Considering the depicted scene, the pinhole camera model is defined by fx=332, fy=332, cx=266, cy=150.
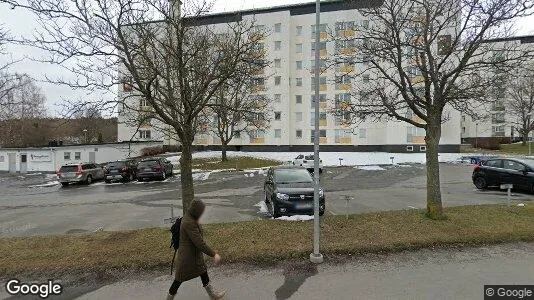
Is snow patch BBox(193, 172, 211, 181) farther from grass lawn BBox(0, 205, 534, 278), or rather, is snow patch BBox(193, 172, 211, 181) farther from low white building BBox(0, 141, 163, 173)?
grass lawn BBox(0, 205, 534, 278)

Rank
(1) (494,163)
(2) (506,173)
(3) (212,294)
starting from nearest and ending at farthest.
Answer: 1. (3) (212,294)
2. (2) (506,173)
3. (1) (494,163)

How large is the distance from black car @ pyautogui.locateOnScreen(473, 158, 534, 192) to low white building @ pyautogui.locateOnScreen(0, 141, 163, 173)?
30.0m

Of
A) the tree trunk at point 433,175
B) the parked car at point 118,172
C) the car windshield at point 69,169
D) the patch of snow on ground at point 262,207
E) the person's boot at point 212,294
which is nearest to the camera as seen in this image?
the person's boot at point 212,294

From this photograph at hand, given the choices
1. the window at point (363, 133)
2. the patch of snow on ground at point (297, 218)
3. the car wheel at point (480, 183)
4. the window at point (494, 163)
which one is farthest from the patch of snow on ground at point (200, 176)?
the window at point (363, 133)

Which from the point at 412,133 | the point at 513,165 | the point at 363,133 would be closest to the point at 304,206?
the point at 513,165

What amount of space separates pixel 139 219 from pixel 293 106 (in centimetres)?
→ 4141

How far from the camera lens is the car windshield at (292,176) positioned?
10930 mm

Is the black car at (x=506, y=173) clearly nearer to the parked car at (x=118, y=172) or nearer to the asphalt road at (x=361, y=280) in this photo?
the asphalt road at (x=361, y=280)

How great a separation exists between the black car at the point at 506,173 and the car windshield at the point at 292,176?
9583 mm

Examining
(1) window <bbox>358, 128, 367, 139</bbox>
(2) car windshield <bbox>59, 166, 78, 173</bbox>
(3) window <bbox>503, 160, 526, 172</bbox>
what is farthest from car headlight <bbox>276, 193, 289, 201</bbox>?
(1) window <bbox>358, 128, 367, 139</bbox>

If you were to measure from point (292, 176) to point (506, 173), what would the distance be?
33.5ft

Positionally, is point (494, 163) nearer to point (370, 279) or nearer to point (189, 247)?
point (370, 279)

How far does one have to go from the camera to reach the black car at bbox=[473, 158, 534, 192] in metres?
13.8

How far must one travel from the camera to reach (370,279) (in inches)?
203
